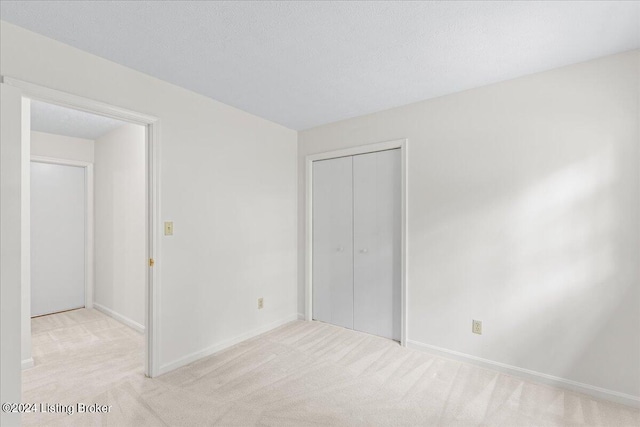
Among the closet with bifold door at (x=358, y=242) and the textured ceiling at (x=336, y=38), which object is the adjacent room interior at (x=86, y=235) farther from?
the closet with bifold door at (x=358, y=242)

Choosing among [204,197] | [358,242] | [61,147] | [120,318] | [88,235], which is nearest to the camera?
[204,197]

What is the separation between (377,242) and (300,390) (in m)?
1.51

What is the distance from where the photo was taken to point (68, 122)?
133 inches

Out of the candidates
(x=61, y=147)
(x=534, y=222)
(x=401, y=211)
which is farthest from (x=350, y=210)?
(x=61, y=147)

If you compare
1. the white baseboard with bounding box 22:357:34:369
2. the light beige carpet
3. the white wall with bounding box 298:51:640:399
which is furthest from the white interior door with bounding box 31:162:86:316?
the white wall with bounding box 298:51:640:399

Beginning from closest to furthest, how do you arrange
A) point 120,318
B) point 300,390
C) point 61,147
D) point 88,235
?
point 300,390, point 120,318, point 61,147, point 88,235

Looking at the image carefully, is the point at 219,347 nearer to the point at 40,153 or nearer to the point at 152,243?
the point at 152,243

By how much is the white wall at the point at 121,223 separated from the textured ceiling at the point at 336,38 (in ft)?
5.03

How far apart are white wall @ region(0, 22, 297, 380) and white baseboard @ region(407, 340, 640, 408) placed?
5.31 ft

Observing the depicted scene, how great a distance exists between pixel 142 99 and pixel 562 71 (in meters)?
3.01

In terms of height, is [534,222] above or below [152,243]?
above

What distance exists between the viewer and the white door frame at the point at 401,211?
2.84 m

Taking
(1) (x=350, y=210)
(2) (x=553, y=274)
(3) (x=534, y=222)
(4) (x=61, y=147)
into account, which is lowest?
(2) (x=553, y=274)

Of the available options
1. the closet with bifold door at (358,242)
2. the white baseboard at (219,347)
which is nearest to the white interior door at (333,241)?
the closet with bifold door at (358,242)
